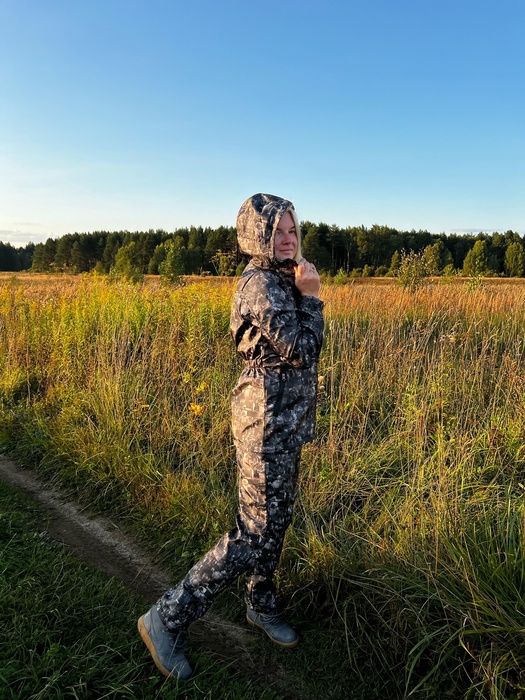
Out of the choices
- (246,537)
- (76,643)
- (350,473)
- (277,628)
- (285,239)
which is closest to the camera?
(285,239)

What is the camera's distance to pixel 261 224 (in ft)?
6.82

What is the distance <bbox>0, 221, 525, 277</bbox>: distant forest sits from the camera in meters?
12.0

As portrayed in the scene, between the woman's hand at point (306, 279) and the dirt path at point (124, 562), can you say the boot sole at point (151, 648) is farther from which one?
the woman's hand at point (306, 279)

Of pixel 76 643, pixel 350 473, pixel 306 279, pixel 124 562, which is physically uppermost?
pixel 306 279

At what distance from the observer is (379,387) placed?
4848mm

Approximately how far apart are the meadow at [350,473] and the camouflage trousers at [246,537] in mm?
744

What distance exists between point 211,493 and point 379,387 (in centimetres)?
208

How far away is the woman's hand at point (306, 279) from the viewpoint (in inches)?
83.6

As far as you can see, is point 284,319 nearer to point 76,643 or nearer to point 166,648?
point 166,648

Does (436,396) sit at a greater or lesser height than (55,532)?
greater

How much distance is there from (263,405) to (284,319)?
0.39 m

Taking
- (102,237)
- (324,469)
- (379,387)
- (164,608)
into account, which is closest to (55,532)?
(164,608)

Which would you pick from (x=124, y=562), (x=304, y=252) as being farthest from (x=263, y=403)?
(x=304, y=252)

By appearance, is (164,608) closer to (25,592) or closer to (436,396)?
(25,592)
